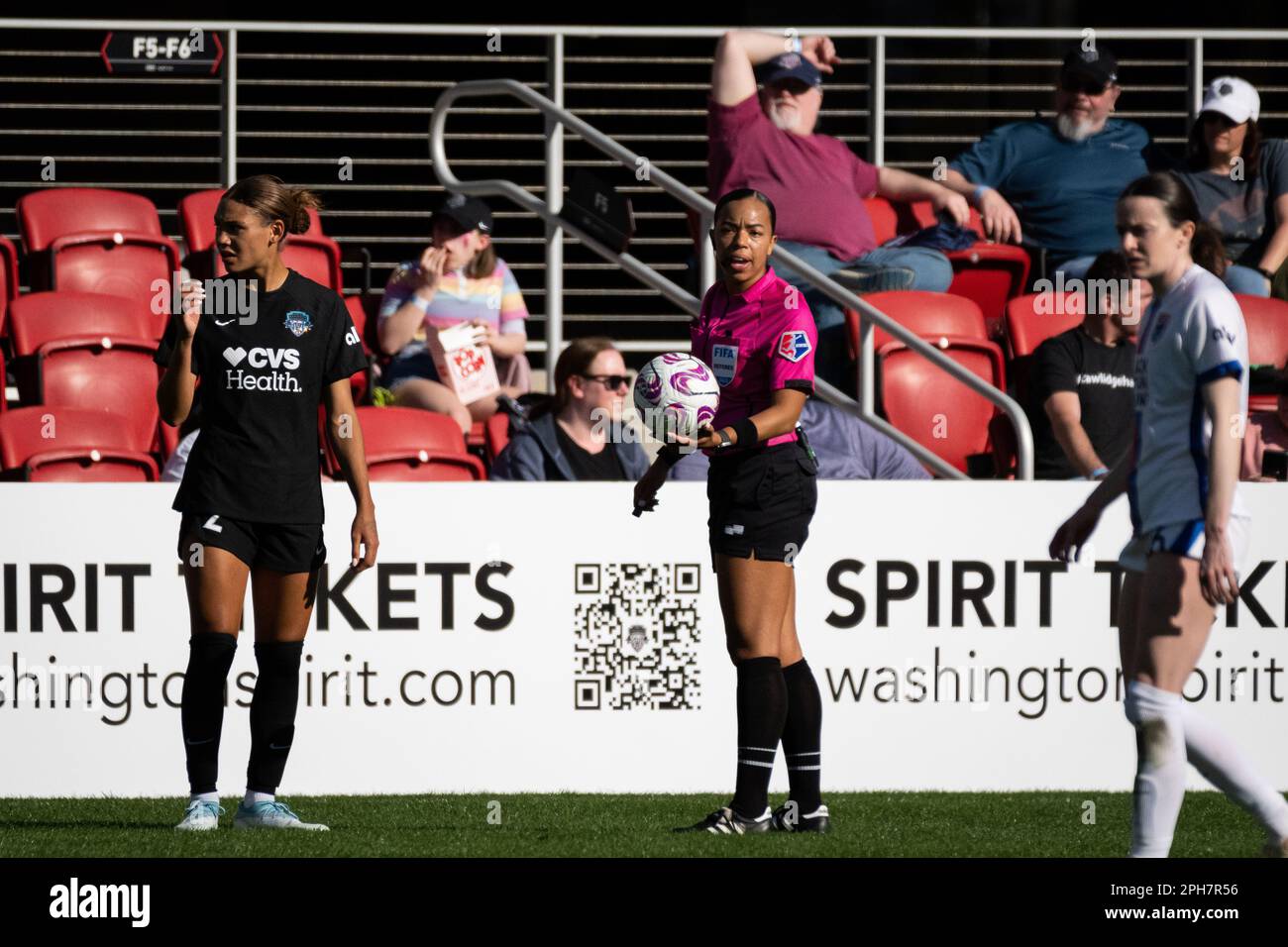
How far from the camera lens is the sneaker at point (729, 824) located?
5.94 metres

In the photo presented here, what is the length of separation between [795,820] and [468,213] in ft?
13.7

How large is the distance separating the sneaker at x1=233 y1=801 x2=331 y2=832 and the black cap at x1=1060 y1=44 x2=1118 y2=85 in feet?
20.0

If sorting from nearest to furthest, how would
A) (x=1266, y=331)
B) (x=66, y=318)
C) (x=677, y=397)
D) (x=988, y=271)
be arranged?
(x=677, y=397), (x=66, y=318), (x=1266, y=331), (x=988, y=271)

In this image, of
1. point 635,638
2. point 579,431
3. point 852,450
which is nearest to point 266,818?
point 635,638

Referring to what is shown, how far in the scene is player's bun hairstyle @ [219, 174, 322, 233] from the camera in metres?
5.91

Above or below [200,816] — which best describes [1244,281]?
above

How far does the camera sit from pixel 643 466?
8234 mm

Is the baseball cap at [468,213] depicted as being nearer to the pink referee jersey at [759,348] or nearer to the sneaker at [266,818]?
the pink referee jersey at [759,348]

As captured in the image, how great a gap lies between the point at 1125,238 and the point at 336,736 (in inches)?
144

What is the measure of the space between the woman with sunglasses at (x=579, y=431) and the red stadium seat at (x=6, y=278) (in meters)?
2.87

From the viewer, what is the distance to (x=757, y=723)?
230 inches

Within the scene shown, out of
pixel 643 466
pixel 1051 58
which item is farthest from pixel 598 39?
pixel 643 466

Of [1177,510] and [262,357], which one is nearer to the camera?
[1177,510]

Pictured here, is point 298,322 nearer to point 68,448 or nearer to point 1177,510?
point 68,448
